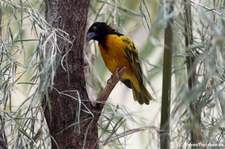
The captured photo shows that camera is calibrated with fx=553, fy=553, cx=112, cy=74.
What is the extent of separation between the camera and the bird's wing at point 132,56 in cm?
173

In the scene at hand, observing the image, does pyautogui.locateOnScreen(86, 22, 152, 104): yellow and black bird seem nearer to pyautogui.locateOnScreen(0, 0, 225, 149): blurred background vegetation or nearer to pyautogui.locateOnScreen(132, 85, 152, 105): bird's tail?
pyautogui.locateOnScreen(132, 85, 152, 105): bird's tail

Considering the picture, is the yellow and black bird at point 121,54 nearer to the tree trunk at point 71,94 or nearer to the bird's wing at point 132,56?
the bird's wing at point 132,56

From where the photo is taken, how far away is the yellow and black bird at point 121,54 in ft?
5.72

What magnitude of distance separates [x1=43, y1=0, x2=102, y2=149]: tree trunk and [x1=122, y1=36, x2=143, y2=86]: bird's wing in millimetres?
505

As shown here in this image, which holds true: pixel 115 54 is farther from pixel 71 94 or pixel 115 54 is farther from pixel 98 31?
pixel 71 94

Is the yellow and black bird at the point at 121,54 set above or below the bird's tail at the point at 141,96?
above

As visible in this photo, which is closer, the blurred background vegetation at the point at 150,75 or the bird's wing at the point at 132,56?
the blurred background vegetation at the point at 150,75

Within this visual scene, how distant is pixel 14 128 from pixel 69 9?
29 centimetres

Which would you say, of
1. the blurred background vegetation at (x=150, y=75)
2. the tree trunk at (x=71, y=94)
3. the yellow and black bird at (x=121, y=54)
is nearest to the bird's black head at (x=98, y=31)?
the yellow and black bird at (x=121, y=54)

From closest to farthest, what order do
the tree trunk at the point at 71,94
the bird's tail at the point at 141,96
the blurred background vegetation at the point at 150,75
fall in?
the blurred background vegetation at the point at 150,75 → the tree trunk at the point at 71,94 → the bird's tail at the point at 141,96

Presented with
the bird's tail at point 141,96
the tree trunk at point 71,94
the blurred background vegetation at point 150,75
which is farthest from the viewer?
the bird's tail at point 141,96

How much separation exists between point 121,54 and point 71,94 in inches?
24.4

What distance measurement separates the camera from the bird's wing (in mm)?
1733

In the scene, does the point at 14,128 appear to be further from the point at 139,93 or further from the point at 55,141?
the point at 139,93
